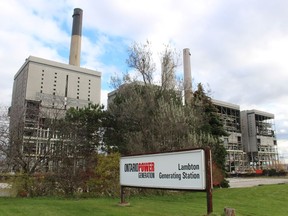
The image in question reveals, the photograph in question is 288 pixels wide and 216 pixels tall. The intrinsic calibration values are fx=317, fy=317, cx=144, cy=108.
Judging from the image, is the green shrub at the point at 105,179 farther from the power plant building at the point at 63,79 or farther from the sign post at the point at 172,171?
the power plant building at the point at 63,79

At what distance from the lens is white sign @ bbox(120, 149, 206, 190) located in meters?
8.37

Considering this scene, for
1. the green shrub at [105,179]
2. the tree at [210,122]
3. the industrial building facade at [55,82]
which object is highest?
the industrial building facade at [55,82]

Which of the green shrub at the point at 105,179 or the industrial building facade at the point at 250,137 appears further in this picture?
the industrial building facade at the point at 250,137

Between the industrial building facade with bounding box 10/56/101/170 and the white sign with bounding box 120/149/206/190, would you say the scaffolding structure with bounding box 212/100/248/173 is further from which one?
the white sign with bounding box 120/149/206/190

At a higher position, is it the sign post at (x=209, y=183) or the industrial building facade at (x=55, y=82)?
the industrial building facade at (x=55, y=82)

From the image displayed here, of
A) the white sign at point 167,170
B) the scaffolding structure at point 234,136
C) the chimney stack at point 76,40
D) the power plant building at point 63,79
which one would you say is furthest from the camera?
the scaffolding structure at point 234,136

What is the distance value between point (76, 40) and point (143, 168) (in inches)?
3652

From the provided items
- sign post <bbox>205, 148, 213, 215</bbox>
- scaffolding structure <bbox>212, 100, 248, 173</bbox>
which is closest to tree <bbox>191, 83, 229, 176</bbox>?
sign post <bbox>205, 148, 213, 215</bbox>

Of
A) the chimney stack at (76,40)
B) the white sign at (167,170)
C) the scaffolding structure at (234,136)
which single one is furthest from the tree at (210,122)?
the chimney stack at (76,40)

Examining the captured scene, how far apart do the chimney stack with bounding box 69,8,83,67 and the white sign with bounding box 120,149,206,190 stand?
91.4 metres

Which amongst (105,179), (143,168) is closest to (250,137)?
(105,179)

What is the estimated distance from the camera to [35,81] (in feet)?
293

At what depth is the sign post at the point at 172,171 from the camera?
818 centimetres

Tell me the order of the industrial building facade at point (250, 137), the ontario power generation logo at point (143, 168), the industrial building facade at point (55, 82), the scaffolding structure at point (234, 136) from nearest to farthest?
the ontario power generation logo at point (143, 168), the industrial building facade at point (55, 82), the scaffolding structure at point (234, 136), the industrial building facade at point (250, 137)
